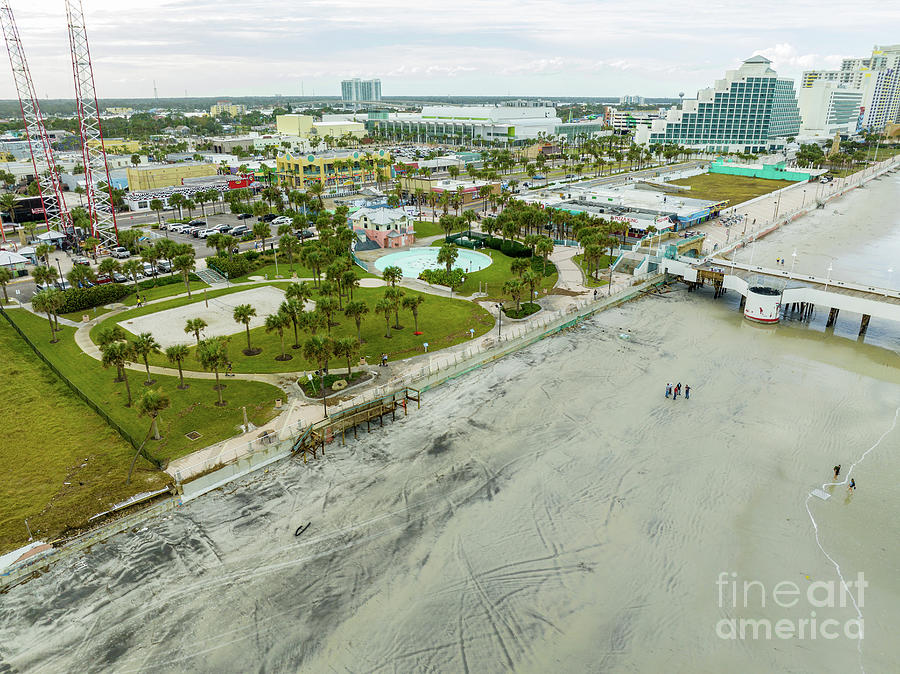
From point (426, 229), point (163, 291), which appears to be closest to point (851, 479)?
point (163, 291)

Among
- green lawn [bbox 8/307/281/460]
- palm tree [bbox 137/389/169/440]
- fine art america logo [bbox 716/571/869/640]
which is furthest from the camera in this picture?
green lawn [bbox 8/307/281/460]

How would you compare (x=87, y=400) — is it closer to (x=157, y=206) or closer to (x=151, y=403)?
(x=151, y=403)

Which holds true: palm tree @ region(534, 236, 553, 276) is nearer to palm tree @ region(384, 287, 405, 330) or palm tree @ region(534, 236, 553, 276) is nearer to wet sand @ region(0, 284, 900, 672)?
palm tree @ region(384, 287, 405, 330)

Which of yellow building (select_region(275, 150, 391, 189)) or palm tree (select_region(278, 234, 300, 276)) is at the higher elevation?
yellow building (select_region(275, 150, 391, 189))

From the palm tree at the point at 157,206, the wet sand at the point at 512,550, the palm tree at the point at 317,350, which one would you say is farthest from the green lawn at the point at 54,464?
the palm tree at the point at 157,206

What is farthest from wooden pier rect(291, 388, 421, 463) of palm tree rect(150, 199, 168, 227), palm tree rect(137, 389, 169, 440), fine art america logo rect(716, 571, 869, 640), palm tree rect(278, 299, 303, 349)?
palm tree rect(150, 199, 168, 227)

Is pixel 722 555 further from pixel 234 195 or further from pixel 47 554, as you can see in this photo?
pixel 234 195
